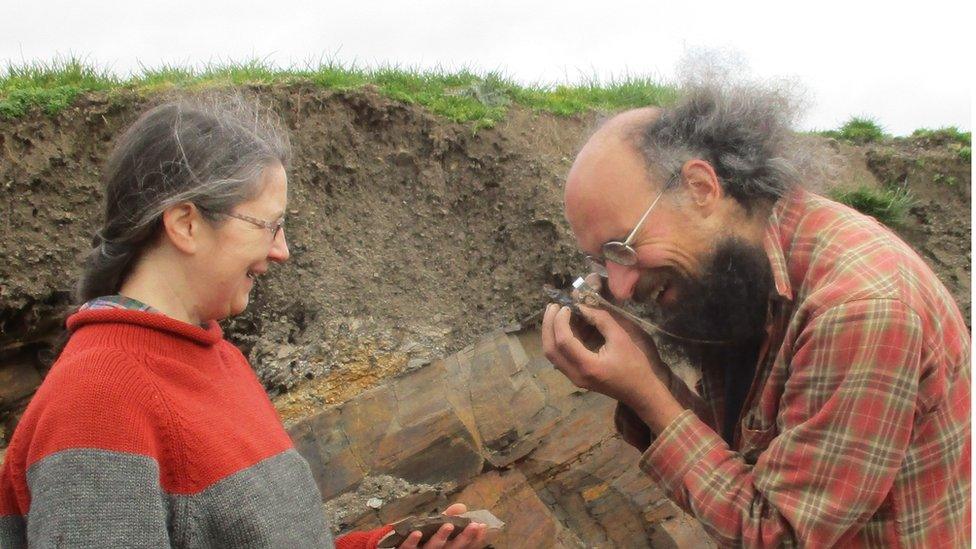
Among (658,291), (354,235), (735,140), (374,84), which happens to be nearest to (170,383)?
(658,291)

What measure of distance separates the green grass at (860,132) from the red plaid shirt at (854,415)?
558 centimetres

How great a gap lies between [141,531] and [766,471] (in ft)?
5.25

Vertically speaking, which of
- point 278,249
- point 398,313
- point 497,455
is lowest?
point 497,455

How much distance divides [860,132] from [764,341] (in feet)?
18.7

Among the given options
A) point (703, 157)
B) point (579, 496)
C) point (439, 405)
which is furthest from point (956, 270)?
point (703, 157)

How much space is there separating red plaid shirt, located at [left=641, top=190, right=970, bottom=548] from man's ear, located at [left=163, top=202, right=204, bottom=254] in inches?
61.4

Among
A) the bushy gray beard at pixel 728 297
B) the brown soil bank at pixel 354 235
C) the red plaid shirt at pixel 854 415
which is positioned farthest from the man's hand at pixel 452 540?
the brown soil bank at pixel 354 235

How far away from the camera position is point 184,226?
2.32m

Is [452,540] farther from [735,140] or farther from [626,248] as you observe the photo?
[735,140]

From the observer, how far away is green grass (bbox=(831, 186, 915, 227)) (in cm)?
641

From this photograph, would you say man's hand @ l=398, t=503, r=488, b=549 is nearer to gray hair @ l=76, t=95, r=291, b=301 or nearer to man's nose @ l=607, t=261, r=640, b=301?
man's nose @ l=607, t=261, r=640, b=301

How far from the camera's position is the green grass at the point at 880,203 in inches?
252

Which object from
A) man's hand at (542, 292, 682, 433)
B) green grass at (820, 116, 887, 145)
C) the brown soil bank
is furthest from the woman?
green grass at (820, 116, 887, 145)

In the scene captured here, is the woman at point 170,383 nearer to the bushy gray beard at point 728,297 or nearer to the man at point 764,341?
the man at point 764,341
